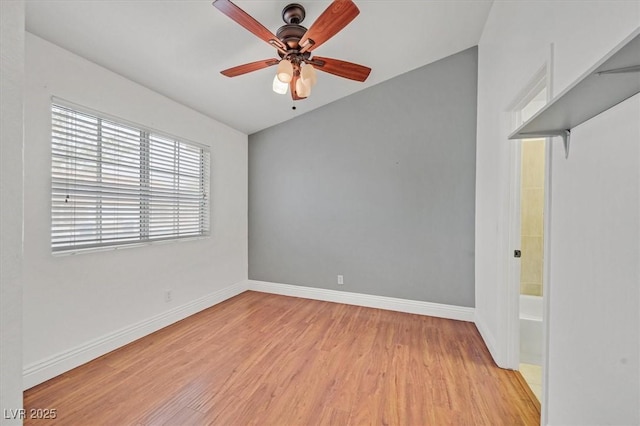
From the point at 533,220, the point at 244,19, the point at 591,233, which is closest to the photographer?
the point at 591,233

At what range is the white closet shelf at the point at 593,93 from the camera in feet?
2.05

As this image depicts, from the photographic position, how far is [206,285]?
3.24 meters

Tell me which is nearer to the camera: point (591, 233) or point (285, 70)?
point (591, 233)

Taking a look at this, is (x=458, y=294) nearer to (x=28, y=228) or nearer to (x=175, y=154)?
(x=175, y=154)

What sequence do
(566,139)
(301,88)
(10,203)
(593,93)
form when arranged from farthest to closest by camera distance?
(301,88), (566,139), (593,93), (10,203)

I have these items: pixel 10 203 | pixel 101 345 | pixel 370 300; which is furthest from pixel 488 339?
pixel 101 345

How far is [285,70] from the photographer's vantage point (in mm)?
1738

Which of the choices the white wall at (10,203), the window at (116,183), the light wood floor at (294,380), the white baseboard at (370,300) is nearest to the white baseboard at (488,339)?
the light wood floor at (294,380)

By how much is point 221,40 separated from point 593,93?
2278 mm

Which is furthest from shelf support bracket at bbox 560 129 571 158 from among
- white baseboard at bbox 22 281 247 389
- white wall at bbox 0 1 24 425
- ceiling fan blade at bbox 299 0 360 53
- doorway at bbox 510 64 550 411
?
white baseboard at bbox 22 281 247 389

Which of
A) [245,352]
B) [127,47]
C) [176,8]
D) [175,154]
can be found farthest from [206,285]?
[176,8]

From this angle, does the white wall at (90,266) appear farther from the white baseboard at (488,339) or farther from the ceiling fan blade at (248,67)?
the white baseboard at (488,339)

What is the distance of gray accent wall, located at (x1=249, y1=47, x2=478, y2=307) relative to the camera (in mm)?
2971

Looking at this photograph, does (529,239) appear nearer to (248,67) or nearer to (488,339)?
(488,339)
